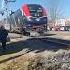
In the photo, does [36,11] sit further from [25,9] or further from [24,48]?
[24,48]

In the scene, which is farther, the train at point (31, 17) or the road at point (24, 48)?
the train at point (31, 17)

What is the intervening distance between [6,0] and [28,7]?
57.2ft

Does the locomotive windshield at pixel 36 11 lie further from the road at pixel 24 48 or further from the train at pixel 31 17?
the road at pixel 24 48

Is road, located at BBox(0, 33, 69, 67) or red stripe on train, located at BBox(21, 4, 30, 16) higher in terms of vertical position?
red stripe on train, located at BBox(21, 4, 30, 16)

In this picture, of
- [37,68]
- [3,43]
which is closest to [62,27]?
[3,43]

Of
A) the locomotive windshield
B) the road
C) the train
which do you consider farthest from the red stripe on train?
the road

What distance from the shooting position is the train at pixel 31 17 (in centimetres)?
3508

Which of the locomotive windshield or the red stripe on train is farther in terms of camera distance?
the locomotive windshield

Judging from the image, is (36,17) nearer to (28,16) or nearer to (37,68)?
(28,16)

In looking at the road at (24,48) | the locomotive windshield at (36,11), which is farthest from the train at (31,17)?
the road at (24,48)

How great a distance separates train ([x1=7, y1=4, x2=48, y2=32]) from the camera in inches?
1381

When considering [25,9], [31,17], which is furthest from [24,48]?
[31,17]

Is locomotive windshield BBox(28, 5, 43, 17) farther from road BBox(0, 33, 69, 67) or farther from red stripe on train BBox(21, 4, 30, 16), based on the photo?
road BBox(0, 33, 69, 67)

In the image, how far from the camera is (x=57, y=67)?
30.3 ft
